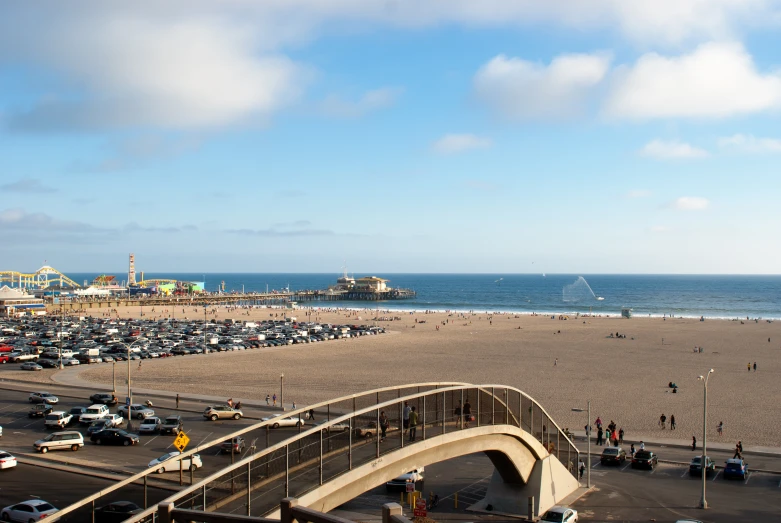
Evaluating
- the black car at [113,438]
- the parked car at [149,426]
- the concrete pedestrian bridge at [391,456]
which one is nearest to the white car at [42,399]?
the parked car at [149,426]

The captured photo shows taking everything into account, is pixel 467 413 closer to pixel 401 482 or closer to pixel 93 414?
pixel 401 482

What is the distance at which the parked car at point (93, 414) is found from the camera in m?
31.1

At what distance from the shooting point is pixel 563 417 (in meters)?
34.9

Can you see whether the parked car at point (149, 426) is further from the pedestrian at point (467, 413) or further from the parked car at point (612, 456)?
the parked car at point (612, 456)

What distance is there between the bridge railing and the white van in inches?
606

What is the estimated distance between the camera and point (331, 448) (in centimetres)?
1443

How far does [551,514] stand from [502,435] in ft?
8.41

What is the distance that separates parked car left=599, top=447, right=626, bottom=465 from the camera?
26469mm

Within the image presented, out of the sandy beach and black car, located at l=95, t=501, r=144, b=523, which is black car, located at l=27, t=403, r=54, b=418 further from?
black car, located at l=95, t=501, r=144, b=523

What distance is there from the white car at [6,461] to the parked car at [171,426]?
712 cm

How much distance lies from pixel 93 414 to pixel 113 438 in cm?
495

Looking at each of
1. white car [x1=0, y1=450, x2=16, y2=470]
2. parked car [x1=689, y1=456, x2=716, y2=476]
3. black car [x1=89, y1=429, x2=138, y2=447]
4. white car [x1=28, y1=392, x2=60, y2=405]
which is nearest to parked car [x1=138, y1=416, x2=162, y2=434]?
black car [x1=89, y1=429, x2=138, y2=447]

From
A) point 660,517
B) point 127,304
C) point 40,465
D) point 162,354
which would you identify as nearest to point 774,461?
point 660,517

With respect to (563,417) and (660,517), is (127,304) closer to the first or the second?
(563,417)
